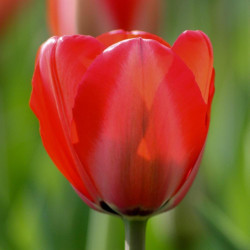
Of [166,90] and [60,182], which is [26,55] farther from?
[166,90]

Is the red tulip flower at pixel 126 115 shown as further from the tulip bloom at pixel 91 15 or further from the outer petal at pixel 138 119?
the tulip bloom at pixel 91 15

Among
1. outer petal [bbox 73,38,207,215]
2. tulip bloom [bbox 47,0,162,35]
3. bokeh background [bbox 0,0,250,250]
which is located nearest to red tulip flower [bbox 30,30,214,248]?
outer petal [bbox 73,38,207,215]

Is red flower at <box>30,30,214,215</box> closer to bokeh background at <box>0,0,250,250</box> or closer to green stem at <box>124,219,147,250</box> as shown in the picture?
green stem at <box>124,219,147,250</box>

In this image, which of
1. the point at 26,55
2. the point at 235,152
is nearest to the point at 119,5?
the point at 235,152

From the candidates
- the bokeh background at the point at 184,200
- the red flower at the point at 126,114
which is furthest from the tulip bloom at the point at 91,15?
the red flower at the point at 126,114

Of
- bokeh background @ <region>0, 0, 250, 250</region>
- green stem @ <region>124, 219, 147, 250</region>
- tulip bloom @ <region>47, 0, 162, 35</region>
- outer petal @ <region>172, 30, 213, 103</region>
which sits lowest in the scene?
bokeh background @ <region>0, 0, 250, 250</region>

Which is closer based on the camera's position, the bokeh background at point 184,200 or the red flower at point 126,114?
the red flower at point 126,114
